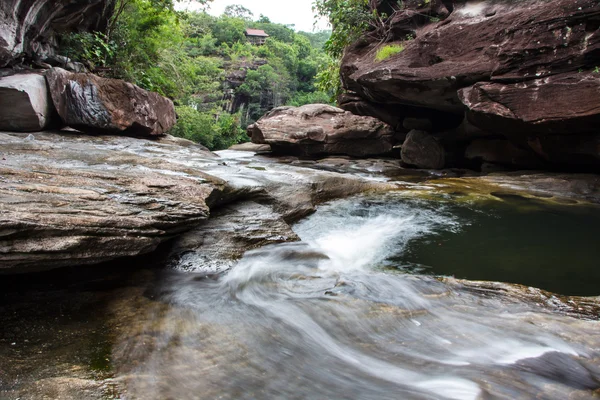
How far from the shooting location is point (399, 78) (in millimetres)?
9211

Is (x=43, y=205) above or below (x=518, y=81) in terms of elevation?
below

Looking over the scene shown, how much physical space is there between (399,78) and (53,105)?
27.5ft

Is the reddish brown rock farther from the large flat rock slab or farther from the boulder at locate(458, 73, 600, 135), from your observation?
the large flat rock slab

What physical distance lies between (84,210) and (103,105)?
24.2 ft

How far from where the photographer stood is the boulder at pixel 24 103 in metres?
7.31

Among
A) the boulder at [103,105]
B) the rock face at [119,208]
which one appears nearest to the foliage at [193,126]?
the boulder at [103,105]

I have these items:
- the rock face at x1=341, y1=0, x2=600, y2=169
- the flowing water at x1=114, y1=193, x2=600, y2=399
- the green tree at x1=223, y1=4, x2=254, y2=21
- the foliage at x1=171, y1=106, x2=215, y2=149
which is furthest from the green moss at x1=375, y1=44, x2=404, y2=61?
the green tree at x1=223, y1=4, x2=254, y2=21

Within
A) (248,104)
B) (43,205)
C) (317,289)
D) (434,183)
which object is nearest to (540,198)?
(434,183)

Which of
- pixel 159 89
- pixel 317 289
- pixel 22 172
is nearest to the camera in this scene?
pixel 317 289

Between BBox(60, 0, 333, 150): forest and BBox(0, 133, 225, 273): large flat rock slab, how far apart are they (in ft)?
26.4

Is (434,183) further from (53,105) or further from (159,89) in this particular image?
(159,89)

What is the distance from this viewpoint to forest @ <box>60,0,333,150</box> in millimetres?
11758

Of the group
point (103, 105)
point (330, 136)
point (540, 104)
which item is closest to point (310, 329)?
point (540, 104)

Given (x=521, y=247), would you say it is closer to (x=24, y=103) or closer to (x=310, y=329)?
(x=310, y=329)
